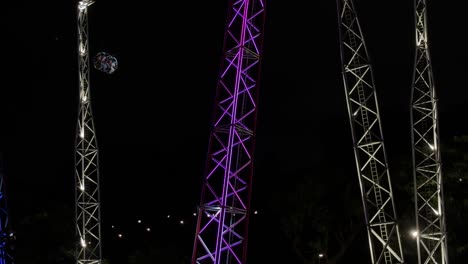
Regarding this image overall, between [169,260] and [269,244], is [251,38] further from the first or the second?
[269,244]

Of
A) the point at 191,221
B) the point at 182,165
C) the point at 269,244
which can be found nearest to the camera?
the point at 269,244

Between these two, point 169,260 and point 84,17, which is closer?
point 84,17

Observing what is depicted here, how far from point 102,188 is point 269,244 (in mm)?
13657

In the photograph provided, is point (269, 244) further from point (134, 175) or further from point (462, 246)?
point (462, 246)

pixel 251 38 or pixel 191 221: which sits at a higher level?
pixel 251 38

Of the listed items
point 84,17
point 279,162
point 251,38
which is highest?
point 84,17

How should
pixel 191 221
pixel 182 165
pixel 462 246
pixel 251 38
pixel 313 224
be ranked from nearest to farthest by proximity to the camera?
1. pixel 251 38
2. pixel 462 246
3. pixel 313 224
4. pixel 191 221
5. pixel 182 165

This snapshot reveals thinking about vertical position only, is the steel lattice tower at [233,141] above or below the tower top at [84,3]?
below

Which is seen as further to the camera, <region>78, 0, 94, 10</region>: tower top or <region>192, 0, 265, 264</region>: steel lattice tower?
<region>78, 0, 94, 10</region>: tower top

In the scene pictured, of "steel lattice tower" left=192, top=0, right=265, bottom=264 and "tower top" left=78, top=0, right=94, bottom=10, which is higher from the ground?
"tower top" left=78, top=0, right=94, bottom=10

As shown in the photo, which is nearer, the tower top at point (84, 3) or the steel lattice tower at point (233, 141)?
the steel lattice tower at point (233, 141)

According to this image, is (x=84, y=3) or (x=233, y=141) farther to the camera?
(x=84, y=3)

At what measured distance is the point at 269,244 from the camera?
38.6 meters

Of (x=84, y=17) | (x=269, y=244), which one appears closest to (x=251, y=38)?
(x=84, y=17)
